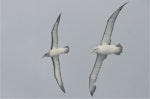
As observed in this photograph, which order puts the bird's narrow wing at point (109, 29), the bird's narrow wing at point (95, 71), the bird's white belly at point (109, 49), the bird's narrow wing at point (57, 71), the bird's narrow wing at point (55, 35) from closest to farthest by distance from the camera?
1. the bird's narrow wing at point (109, 29)
2. the bird's white belly at point (109, 49)
3. the bird's narrow wing at point (95, 71)
4. the bird's narrow wing at point (55, 35)
5. the bird's narrow wing at point (57, 71)

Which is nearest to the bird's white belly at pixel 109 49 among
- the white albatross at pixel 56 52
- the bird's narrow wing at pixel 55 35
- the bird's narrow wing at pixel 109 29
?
the bird's narrow wing at pixel 109 29

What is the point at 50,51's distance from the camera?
7000cm

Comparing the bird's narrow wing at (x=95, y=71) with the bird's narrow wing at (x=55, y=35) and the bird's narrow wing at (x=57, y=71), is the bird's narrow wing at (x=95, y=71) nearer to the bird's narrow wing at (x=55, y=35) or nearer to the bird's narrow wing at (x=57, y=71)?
the bird's narrow wing at (x=57, y=71)

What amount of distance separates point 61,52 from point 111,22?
5.42 m

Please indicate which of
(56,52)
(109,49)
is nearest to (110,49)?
(109,49)

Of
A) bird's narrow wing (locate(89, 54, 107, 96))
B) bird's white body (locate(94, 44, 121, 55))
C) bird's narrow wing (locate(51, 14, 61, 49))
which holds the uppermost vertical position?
bird's narrow wing (locate(51, 14, 61, 49))

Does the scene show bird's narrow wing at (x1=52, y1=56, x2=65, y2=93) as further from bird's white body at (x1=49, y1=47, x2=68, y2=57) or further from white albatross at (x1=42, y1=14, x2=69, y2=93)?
bird's white body at (x1=49, y1=47, x2=68, y2=57)

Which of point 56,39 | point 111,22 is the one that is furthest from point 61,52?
point 111,22

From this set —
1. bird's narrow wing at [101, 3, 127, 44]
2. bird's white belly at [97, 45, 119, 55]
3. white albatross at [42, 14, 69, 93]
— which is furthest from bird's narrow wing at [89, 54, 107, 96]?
white albatross at [42, 14, 69, 93]

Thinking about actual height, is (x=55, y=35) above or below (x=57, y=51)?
above

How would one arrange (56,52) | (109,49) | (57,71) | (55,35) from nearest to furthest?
(109,49), (55,35), (56,52), (57,71)

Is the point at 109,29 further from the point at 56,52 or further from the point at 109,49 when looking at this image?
the point at 56,52

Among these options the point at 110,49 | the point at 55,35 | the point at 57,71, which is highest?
the point at 55,35

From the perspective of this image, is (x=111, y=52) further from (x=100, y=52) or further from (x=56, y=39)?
(x=56, y=39)
